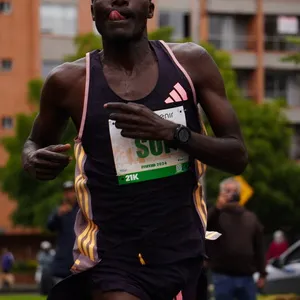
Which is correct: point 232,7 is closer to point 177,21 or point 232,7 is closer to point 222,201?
point 177,21

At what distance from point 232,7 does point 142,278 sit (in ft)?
188

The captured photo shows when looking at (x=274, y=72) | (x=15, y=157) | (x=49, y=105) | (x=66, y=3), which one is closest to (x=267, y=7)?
(x=274, y=72)

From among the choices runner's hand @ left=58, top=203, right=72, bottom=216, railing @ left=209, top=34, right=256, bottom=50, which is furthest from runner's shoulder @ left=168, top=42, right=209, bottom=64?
railing @ left=209, top=34, right=256, bottom=50

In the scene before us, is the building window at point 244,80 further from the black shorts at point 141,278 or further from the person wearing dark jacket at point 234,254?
the black shorts at point 141,278

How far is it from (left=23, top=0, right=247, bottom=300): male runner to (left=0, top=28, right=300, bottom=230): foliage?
3986 cm

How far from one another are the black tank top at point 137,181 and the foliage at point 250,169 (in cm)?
3990

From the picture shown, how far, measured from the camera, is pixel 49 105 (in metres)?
5.14

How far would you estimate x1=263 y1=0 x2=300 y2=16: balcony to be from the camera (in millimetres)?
62094

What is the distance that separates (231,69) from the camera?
51750 millimetres

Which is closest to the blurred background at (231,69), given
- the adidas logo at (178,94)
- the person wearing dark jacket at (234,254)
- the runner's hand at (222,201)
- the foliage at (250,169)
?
the foliage at (250,169)

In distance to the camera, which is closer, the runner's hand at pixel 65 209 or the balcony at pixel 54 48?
the runner's hand at pixel 65 209

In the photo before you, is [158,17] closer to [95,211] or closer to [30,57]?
[30,57]

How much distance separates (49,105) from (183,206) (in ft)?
2.43

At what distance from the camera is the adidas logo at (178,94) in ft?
16.2
